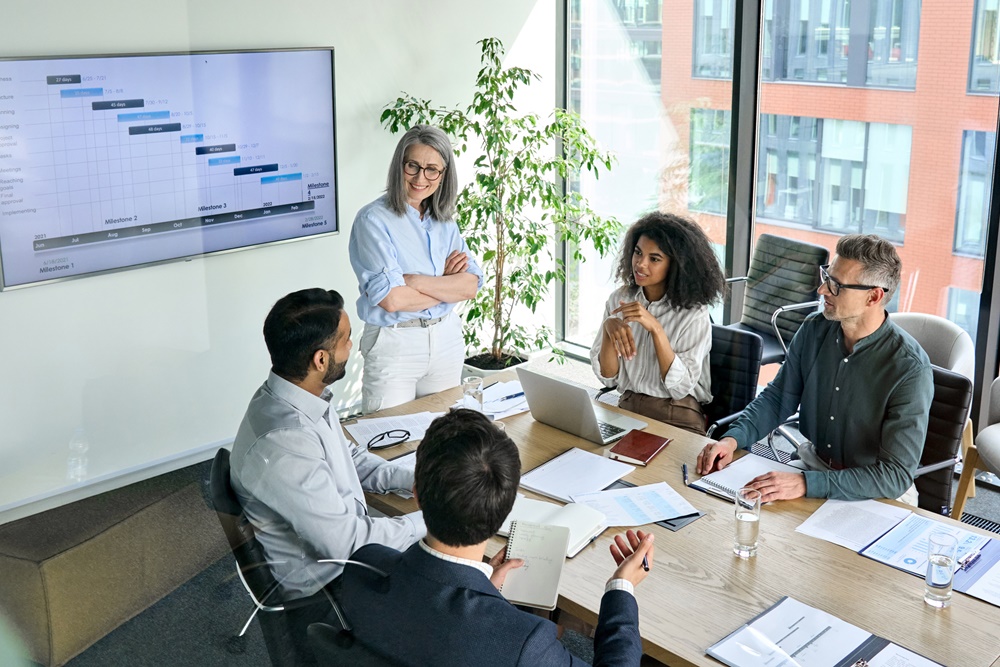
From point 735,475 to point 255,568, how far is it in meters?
1.31

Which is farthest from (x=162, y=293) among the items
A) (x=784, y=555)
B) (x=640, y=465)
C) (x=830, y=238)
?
(x=830, y=238)

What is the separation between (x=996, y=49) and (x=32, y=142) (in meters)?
3.69

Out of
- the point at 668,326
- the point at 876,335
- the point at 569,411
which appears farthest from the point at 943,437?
the point at 569,411

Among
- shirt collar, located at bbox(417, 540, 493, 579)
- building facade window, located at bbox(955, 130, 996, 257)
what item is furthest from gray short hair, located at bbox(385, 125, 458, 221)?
building facade window, located at bbox(955, 130, 996, 257)

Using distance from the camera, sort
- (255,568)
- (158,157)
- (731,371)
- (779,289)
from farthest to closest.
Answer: (779,289)
(158,157)
(731,371)
(255,568)

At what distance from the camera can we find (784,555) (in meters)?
2.22

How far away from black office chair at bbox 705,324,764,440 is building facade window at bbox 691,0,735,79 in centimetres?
206

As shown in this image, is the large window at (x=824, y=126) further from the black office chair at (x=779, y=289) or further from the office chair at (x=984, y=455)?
the office chair at (x=984, y=455)

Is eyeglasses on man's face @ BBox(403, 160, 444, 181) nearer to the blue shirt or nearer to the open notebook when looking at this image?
the blue shirt

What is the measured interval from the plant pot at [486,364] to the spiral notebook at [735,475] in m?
2.47

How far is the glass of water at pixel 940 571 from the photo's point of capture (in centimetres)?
200

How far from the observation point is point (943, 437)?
2.93 metres

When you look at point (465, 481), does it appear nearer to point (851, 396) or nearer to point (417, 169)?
point (851, 396)

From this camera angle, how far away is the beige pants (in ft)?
10.8
